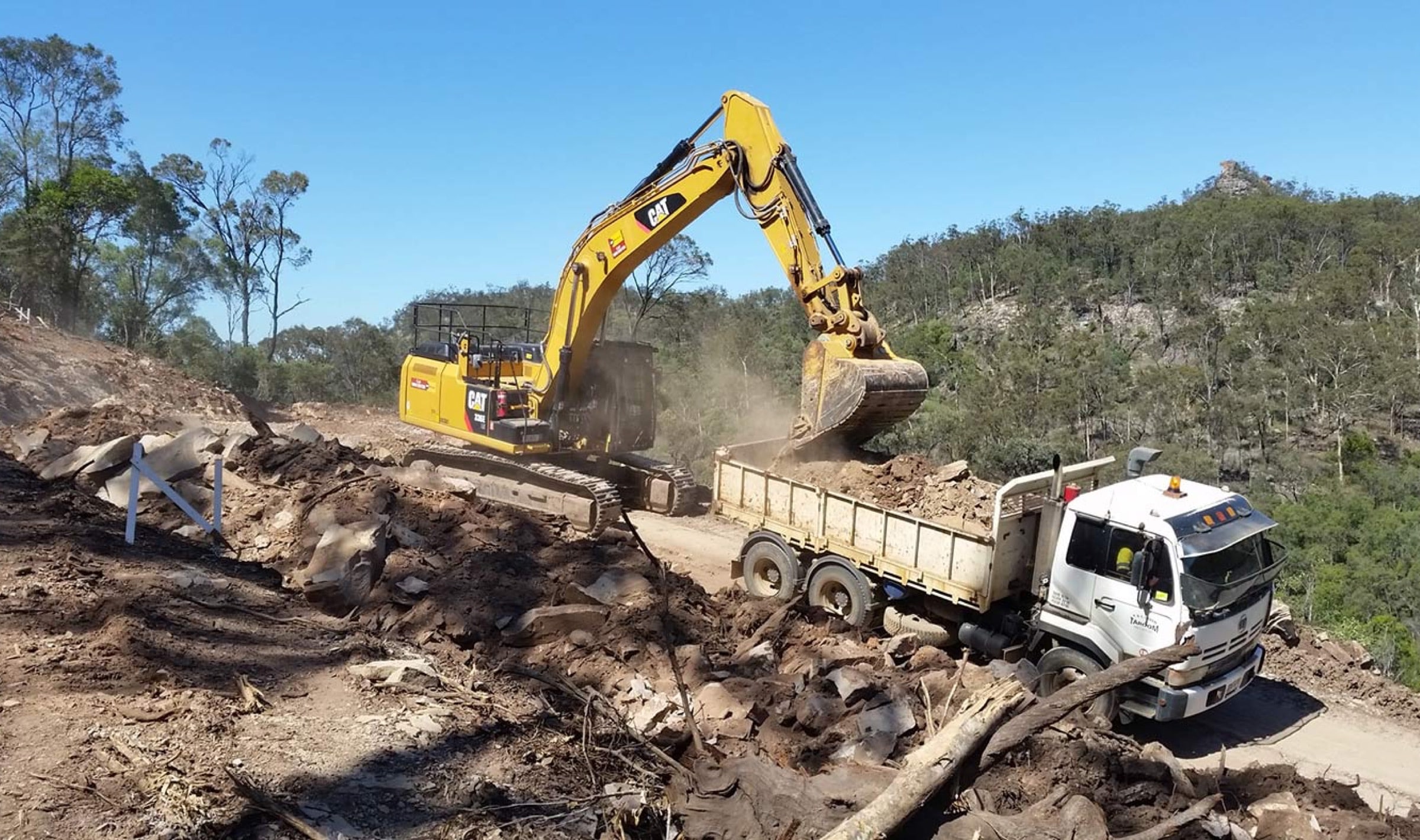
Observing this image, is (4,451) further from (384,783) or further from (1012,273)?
(1012,273)

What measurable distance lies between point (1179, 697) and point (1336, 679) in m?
3.69

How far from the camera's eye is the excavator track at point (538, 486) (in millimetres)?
13258

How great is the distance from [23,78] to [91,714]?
1404 inches

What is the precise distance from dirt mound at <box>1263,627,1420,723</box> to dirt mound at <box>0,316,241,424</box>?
1798 cm

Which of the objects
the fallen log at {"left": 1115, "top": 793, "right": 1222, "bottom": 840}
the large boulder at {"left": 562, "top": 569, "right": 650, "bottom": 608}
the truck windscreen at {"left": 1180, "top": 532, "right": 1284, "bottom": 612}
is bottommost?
the fallen log at {"left": 1115, "top": 793, "right": 1222, "bottom": 840}

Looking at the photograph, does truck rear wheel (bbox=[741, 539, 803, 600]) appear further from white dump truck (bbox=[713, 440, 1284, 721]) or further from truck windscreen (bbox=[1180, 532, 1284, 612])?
truck windscreen (bbox=[1180, 532, 1284, 612])

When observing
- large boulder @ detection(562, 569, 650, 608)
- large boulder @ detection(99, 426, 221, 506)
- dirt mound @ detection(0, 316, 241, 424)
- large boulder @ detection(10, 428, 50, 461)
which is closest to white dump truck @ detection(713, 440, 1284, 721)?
large boulder @ detection(562, 569, 650, 608)

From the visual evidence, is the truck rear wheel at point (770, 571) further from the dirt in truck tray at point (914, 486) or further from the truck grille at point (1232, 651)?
the truck grille at point (1232, 651)

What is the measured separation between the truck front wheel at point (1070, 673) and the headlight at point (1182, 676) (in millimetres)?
510

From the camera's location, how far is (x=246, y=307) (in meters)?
38.5

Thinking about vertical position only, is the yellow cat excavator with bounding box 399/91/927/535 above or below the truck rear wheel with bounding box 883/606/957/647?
above

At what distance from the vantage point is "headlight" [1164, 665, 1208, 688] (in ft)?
25.1

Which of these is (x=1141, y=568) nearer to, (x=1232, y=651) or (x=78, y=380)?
(x=1232, y=651)

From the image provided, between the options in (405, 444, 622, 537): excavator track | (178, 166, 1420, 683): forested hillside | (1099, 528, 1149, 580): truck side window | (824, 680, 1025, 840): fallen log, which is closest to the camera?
(824, 680, 1025, 840): fallen log
